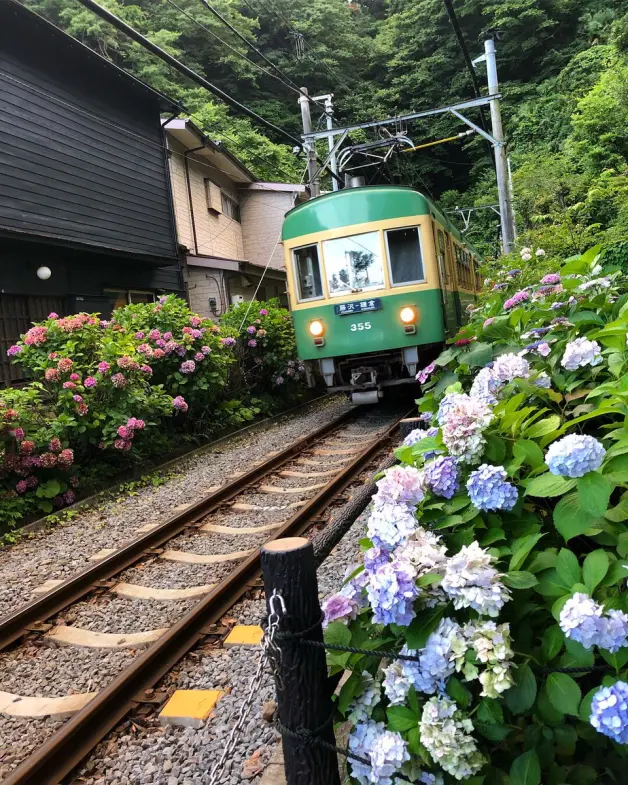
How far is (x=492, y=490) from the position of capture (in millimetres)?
1258

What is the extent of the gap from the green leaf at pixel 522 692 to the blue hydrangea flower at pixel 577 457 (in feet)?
1.24

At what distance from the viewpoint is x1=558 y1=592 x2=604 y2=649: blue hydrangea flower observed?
3.23 ft

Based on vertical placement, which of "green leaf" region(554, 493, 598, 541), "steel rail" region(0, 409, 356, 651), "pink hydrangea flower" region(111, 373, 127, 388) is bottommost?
"steel rail" region(0, 409, 356, 651)

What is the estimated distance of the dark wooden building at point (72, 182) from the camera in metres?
8.70

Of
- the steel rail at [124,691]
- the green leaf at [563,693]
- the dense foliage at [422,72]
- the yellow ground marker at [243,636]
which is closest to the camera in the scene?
the green leaf at [563,693]

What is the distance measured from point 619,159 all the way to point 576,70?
37.0ft

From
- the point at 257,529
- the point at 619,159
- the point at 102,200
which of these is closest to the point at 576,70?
the point at 619,159

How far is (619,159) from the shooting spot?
17094 millimetres

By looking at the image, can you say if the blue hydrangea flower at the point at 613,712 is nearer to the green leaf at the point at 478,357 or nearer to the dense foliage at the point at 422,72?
the green leaf at the point at 478,357

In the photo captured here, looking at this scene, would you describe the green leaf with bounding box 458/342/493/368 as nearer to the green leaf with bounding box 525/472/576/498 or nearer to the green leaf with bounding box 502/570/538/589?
the green leaf with bounding box 525/472/576/498

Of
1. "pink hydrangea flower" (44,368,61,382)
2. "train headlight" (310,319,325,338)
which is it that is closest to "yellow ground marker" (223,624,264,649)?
"pink hydrangea flower" (44,368,61,382)

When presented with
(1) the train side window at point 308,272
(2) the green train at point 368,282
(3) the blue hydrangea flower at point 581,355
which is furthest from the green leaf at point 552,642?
(1) the train side window at point 308,272

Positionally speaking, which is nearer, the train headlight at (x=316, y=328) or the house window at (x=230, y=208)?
the train headlight at (x=316, y=328)

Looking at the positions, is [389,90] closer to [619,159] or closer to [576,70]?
[576,70]
